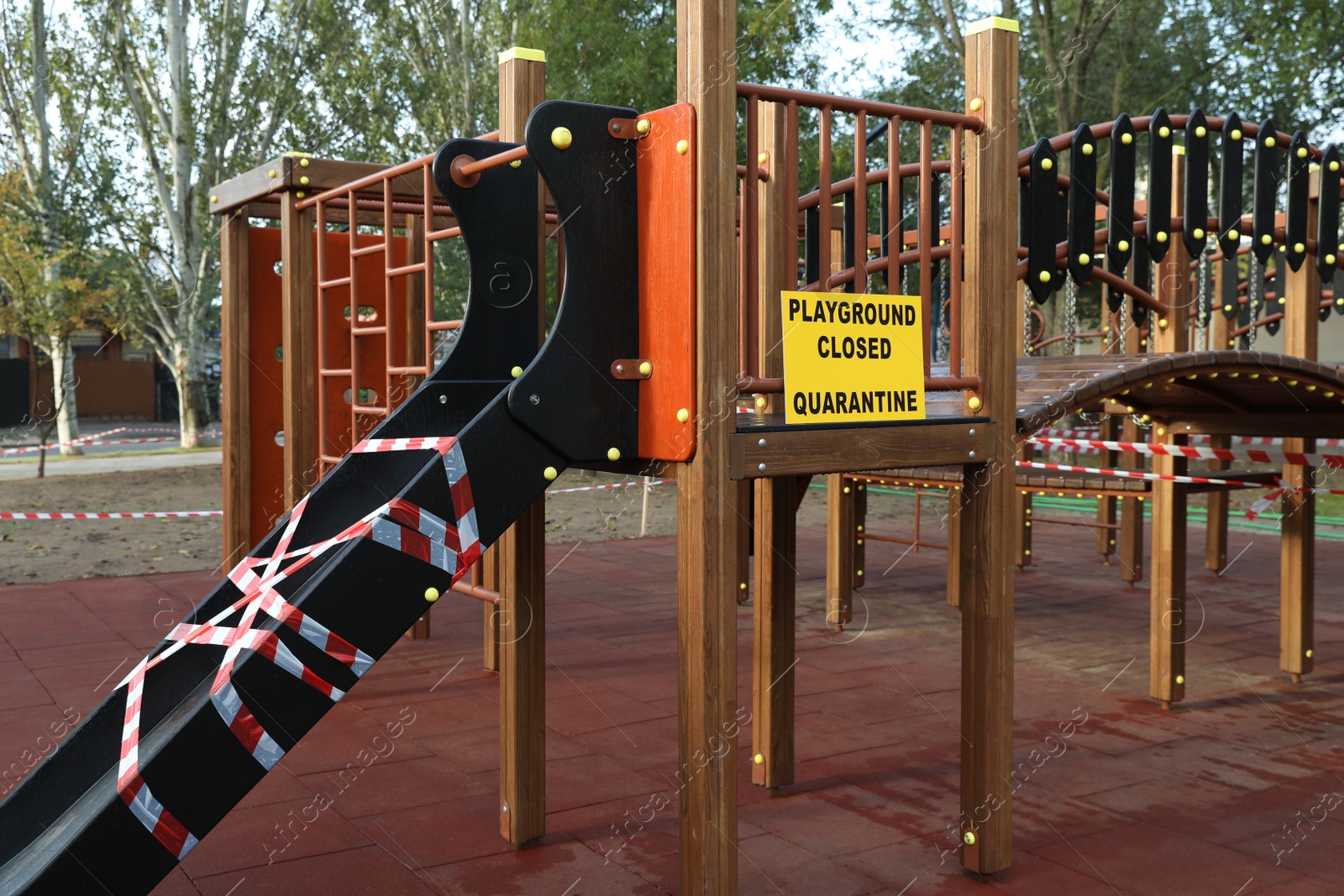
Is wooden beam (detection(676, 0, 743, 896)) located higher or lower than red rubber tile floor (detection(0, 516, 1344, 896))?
higher

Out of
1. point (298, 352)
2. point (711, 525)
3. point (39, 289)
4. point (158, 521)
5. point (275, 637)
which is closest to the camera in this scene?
point (275, 637)

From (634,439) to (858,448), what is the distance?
0.59 metres

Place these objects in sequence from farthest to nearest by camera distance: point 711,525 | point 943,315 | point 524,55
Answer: point 943,315, point 524,55, point 711,525

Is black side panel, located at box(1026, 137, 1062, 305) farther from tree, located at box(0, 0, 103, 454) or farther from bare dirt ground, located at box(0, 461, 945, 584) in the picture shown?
tree, located at box(0, 0, 103, 454)

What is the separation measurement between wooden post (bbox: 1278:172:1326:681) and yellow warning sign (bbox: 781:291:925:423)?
9.58ft

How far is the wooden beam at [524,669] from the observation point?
3350 millimetres

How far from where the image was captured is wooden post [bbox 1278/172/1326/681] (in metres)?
5.19

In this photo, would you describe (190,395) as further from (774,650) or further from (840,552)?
(774,650)

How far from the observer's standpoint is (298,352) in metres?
5.34

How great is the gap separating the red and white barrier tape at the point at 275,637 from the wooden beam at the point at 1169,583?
11.0 feet

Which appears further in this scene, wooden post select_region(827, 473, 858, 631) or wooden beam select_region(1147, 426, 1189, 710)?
wooden post select_region(827, 473, 858, 631)

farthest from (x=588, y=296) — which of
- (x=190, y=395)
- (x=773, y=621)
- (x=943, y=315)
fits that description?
(x=190, y=395)

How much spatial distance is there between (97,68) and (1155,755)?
60.0 ft

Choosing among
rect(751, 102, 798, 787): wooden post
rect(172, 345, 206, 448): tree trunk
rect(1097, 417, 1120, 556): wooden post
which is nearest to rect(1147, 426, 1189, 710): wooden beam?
rect(751, 102, 798, 787): wooden post
